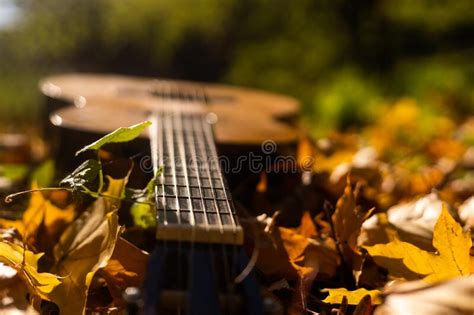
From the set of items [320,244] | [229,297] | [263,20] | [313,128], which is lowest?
[229,297]

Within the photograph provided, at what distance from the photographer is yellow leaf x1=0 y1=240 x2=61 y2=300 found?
679 millimetres

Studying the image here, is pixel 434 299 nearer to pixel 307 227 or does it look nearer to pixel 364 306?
pixel 364 306

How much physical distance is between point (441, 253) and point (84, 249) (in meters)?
0.45

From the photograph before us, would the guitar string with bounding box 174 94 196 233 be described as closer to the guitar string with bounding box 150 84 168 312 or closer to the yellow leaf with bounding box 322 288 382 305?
the guitar string with bounding box 150 84 168 312

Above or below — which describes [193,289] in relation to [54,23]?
below

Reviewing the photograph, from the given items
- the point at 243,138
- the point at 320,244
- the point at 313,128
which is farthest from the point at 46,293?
the point at 313,128

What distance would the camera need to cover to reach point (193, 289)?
0.54 metres

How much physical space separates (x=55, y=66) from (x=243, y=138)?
3228mm

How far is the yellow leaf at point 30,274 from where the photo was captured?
2.23ft

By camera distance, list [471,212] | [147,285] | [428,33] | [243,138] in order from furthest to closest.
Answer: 1. [428,33]
2. [243,138]
3. [471,212]
4. [147,285]

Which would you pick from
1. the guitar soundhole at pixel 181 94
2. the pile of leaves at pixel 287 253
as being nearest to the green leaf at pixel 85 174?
the pile of leaves at pixel 287 253

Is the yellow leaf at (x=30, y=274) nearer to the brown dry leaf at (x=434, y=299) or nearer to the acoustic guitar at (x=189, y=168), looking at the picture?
the acoustic guitar at (x=189, y=168)

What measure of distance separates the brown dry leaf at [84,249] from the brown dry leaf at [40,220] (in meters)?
0.07

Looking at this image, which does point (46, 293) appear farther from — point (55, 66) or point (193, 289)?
point (55, 66)
